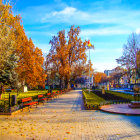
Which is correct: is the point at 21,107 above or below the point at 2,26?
below

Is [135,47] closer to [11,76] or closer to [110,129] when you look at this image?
[11,76]

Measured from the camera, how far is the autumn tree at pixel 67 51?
35031mm

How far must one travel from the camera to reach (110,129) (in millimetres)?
6984

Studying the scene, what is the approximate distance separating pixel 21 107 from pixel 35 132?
19.6 ft

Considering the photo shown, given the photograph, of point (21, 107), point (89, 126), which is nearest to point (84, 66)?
point (21, 107)

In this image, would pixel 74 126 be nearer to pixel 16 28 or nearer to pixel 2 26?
pixel 2 26

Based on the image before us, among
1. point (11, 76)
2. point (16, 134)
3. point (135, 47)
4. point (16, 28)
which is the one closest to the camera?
point (16, 134)

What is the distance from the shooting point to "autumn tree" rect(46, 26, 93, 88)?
1379 inches

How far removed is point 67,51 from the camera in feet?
115

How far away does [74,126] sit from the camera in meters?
7.55

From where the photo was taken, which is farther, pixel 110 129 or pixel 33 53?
pixel 33 53

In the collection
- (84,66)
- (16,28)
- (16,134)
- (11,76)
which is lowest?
(16,134)

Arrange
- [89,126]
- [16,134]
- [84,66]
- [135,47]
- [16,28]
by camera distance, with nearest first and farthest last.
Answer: [16,134], [89,126], [16,28], [135,47], [84,66]

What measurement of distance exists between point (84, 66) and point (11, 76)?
23.2 meters
